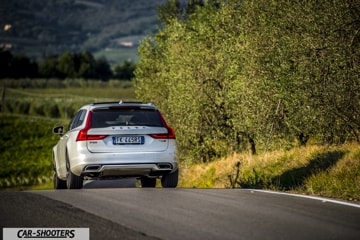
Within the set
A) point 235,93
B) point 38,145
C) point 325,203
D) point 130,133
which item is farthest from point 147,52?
point 38,145

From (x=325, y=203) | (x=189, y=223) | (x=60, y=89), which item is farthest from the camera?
(x=60, y=89)

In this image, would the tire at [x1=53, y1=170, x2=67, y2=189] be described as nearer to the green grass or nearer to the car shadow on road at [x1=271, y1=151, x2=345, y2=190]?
the car shadow on road at [x1=271, y1=151, x2=345, y2=190]

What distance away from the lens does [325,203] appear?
11422 millimetres

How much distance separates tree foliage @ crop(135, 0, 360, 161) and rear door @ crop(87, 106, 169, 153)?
5296 millimetres

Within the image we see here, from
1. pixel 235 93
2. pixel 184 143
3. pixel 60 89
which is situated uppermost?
pixel 235 93

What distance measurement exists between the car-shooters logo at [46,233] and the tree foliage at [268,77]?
36.3ft

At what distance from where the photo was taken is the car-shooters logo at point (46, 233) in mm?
8461

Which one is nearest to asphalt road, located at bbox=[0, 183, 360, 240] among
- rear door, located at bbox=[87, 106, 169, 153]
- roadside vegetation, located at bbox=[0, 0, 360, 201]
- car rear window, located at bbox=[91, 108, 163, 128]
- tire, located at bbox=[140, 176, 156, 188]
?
rear door, located at bbox=[87, 106, 169, 153]

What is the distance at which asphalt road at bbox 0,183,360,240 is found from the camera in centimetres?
864

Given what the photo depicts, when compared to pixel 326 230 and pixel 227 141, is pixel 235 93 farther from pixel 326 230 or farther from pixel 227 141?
pixel 326 230

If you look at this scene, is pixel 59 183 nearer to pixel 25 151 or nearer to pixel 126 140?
pixel 126 140

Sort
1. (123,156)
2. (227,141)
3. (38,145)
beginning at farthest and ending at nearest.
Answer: (38,145) → (227,141) → (123,156)

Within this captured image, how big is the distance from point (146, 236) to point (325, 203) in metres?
3.96

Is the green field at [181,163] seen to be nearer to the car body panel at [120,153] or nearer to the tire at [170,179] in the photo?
the tire at [170,179]
